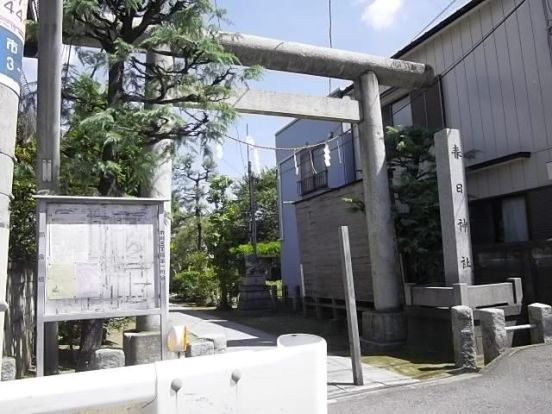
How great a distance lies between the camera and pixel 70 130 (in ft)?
21.9

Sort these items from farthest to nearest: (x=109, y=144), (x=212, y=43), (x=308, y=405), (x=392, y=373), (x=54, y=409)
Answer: (x=392, y=373), (x=212, y=43), (x=109, y=144), (x=308, y=405), (x=54, y=409)

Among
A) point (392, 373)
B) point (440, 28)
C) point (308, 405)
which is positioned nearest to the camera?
point (308, 405)

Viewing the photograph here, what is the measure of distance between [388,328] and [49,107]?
26.3 feet

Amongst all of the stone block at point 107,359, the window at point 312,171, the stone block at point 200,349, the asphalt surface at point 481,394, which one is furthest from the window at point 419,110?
the stone block at point 107,359

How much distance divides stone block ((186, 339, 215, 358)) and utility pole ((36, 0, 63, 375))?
146 centimetres

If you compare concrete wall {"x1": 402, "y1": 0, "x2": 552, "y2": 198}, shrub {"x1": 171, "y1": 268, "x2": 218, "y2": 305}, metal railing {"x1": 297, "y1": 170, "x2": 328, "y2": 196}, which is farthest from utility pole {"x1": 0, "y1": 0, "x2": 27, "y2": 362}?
shrub {"x1": 171, "y1": 268, "x2": 218, "y2": 305}

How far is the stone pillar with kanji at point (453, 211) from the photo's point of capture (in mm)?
9336

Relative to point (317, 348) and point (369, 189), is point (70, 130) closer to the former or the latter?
point (317, 348)

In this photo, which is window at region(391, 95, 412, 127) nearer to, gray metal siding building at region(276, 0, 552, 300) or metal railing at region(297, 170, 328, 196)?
gray metal siding building at region(276, 0, 552, 300)

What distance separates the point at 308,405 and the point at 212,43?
4.84m

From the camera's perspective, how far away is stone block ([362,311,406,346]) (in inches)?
421

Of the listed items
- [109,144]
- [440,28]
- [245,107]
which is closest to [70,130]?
[109,144]

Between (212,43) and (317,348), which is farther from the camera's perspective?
(212,43)

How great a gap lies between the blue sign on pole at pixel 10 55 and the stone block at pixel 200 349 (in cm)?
328
